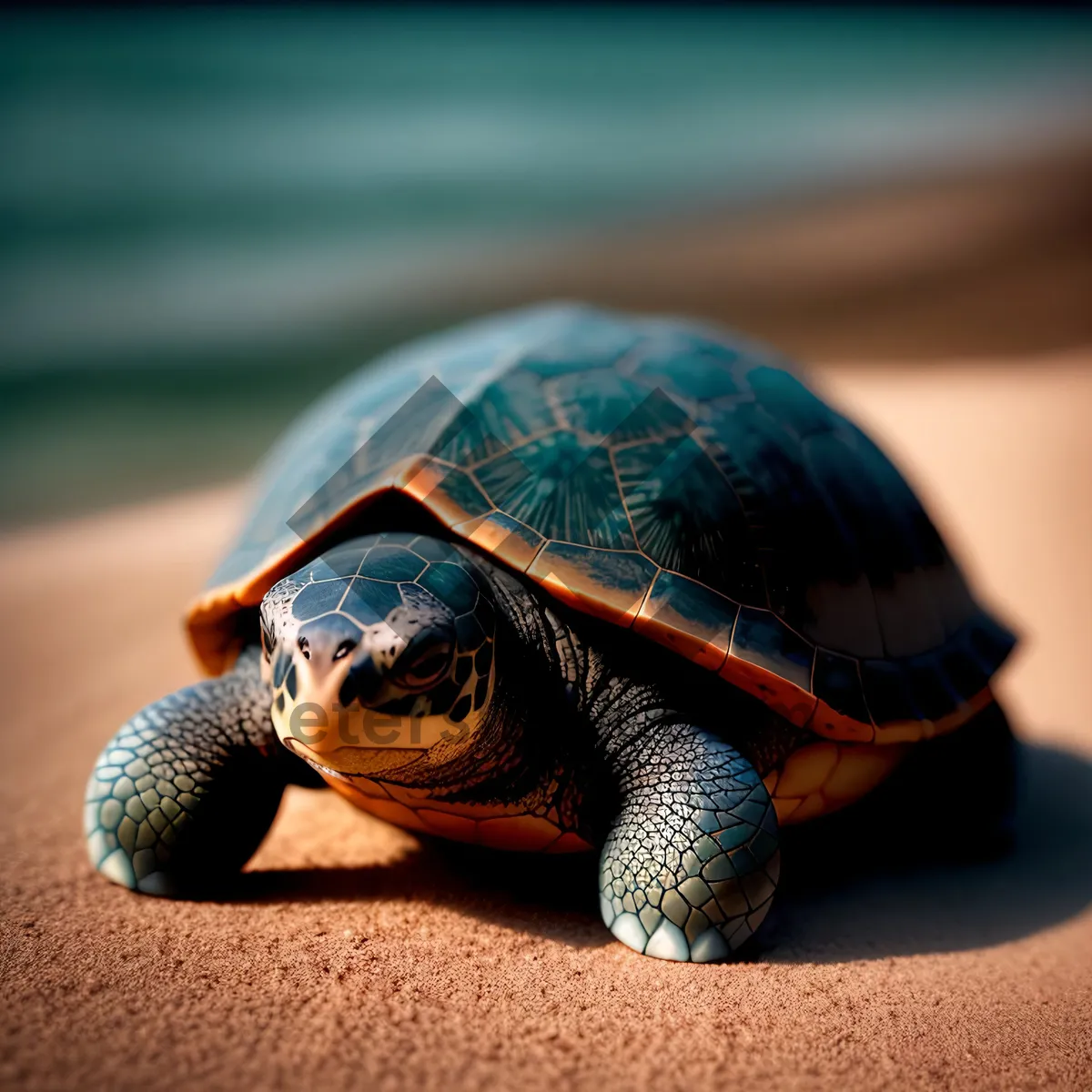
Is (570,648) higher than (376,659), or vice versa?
(376,659)

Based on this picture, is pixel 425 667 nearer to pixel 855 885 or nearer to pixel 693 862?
pixel 693 862

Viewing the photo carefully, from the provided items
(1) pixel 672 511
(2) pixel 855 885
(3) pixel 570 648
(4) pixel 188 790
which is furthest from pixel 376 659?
(2) pixel 855 885

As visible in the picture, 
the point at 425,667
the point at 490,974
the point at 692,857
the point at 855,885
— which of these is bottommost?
the point at 855,885

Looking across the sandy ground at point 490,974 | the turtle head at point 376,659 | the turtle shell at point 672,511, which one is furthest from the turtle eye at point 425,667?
the sandy ground at point 490,974

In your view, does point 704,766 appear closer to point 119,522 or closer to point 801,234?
point 119,522

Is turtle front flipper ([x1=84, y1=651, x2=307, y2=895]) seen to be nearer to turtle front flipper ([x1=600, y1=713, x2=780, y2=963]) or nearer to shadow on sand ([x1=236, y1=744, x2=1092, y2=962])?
shadow on sand ([x1=236, y1=744, x2=1092, y2=962])

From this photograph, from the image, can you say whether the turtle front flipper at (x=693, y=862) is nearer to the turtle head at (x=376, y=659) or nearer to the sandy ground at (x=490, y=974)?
the sandy ground at (x=490, y=974)

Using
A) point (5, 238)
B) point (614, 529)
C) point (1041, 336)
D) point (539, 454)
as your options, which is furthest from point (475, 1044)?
point (5, 238)
